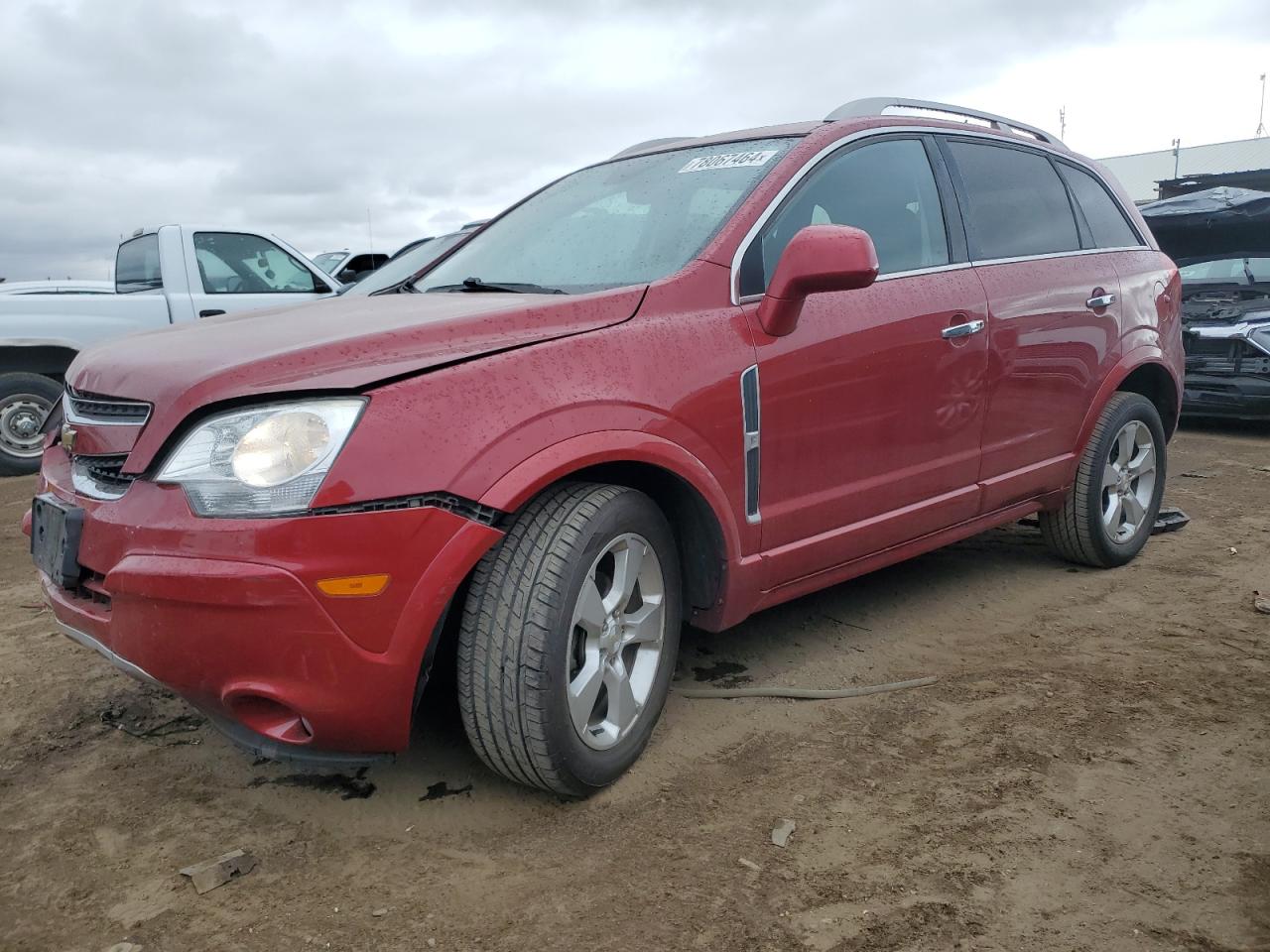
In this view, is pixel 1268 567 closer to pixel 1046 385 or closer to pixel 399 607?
pixel 1046 385

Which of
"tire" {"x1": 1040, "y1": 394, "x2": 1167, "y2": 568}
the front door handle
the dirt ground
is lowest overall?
the dirt ground

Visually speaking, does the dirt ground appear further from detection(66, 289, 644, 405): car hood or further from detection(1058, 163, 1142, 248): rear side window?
detection(1058, 163, 1142, 248): rear side window

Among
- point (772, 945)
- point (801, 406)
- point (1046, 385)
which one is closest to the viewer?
point (772, 945)

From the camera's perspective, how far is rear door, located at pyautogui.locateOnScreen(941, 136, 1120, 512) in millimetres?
3561

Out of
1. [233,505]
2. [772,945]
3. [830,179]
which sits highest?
[830,179]

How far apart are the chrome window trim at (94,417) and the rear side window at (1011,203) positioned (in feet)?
8.50

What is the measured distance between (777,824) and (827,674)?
3.10 feet

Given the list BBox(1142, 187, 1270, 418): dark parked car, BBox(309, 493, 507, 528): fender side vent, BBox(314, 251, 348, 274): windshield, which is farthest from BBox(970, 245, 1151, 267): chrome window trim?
BBox(314, 251, 348, 274): windshield

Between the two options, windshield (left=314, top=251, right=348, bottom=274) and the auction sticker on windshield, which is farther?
windshield (left=314, top=251, right=348, bottom=274)

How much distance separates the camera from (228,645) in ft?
6.88

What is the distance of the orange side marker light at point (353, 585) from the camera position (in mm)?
2064

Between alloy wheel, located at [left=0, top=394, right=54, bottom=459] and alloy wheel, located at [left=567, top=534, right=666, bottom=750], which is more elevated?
alloy wheel, located at [left=0, top=394, right=54, bottom=459]

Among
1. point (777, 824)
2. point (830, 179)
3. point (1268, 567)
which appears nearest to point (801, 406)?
point (830, 179)

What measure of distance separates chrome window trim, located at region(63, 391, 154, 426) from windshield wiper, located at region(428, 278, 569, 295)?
1.00 metres
